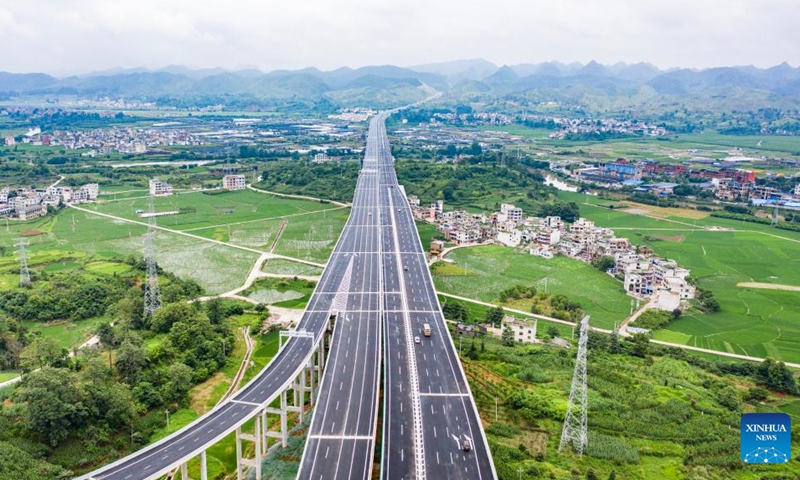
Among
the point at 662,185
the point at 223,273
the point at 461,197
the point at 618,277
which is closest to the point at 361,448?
the point at 223,273

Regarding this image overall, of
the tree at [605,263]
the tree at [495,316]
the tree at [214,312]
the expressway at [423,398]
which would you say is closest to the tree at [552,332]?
the tree at [495,316]

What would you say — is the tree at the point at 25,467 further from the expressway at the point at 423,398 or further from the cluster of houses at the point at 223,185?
the cluster of houses at the point at 223,185

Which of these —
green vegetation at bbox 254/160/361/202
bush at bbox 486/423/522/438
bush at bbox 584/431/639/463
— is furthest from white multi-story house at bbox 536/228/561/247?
bush at bbox 584/431/639/463

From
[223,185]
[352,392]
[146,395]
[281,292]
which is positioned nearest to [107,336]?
[146,395]

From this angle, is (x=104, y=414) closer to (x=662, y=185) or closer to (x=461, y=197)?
(x=461, y=197)

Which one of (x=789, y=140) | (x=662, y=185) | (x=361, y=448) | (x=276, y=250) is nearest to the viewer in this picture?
(x=361, y=448)

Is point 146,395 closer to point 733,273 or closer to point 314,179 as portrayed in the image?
point 733,273
